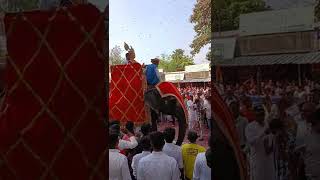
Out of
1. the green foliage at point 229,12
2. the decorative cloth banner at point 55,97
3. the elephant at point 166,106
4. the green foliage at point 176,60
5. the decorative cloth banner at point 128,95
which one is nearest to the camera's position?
the decorative cloth banner at point 55,97

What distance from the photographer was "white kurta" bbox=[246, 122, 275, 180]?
81.1 inches

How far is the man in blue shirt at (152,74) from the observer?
21.0 feet

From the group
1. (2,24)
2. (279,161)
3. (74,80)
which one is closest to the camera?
(74,80)

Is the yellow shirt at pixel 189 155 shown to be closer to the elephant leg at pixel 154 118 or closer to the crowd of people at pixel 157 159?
the crowd of people at pixel 157 159

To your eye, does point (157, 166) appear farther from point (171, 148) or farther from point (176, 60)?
point (176, 60)

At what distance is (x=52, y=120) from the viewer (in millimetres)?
1788

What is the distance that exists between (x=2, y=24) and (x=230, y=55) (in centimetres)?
98

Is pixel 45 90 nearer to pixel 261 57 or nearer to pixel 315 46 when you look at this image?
pixel 261 57

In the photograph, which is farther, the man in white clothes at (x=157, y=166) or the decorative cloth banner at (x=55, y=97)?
the man in white clothes at (x=157, y=166)

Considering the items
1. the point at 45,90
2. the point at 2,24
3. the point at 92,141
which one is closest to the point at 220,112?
the point at 92,141

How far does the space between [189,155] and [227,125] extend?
2238 mm

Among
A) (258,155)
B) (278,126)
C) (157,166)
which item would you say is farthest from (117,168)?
(278,126)

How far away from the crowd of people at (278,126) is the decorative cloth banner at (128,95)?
3992 mm

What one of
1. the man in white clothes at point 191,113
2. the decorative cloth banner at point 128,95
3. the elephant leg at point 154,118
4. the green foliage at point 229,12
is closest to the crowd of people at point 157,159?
the green foliage at point 229,12
